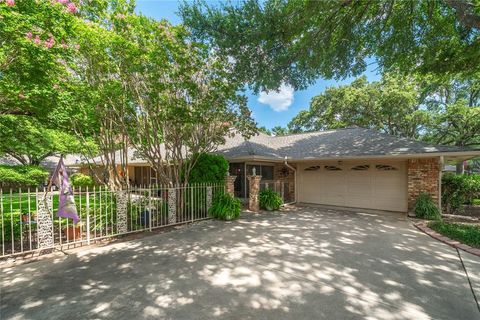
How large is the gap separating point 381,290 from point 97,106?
9.20 meters

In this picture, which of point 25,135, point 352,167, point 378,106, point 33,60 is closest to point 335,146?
point 352,167

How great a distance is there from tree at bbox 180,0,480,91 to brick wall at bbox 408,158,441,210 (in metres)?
3.45

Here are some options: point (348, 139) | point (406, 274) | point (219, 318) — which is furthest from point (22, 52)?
point (348, 139)

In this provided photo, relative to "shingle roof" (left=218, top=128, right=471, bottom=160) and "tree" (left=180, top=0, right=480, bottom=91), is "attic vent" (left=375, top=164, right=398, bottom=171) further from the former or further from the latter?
"tree" (left=180, top=0, right=480, bottom=91)

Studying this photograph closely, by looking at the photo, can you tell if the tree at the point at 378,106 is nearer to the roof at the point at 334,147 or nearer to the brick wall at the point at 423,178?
the roof at the point at 334,147

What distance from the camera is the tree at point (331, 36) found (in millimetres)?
5848

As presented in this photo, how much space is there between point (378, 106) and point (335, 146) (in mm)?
10800

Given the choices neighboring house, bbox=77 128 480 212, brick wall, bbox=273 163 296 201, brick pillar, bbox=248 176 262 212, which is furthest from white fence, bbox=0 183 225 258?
brick wall, bbox=273 163 296 201

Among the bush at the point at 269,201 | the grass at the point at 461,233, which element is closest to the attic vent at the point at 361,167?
the grass at the point at 461,233

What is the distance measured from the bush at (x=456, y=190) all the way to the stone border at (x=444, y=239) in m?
3.71

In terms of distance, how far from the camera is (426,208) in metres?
8.76

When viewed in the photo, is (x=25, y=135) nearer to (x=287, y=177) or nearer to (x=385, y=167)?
(x=287, y=177)

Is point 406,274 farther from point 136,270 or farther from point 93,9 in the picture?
point 93,9

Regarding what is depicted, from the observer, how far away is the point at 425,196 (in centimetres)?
902
